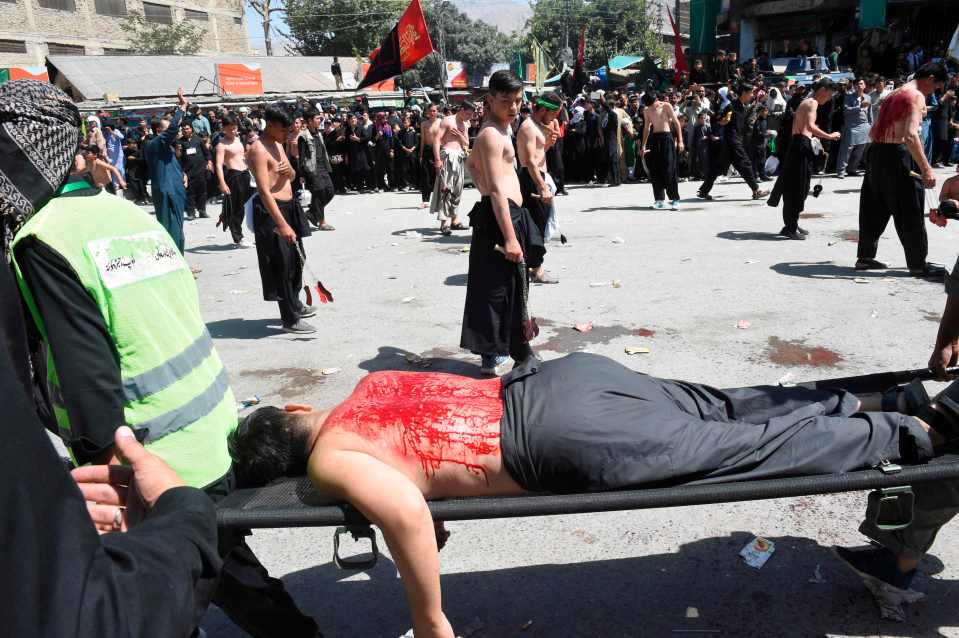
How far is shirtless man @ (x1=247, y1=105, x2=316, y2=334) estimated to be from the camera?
5.82m

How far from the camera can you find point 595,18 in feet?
267

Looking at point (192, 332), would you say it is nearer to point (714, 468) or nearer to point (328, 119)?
point (714, 468)

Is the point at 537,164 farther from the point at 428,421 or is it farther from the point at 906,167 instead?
the point at 428,421

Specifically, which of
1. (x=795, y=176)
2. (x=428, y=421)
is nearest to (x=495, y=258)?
(x=428, y=421)

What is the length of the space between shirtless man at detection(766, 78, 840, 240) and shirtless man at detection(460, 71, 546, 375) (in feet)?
15.4

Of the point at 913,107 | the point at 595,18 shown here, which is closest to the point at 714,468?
the point at 913,107

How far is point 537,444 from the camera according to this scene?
2.13m

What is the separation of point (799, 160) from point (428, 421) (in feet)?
24.1

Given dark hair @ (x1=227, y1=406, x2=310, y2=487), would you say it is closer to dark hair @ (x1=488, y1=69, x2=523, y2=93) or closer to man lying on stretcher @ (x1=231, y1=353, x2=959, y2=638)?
man lying on stretcher @ (x1=231, y1=353, x2=959, y2=638)

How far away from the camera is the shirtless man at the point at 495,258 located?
4.59 meters

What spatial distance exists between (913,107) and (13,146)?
6.85 metres

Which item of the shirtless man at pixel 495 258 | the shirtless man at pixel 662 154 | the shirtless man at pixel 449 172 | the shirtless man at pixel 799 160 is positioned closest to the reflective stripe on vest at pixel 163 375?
the shirtless man at pixel 495 258

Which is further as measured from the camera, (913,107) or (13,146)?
(913,107)

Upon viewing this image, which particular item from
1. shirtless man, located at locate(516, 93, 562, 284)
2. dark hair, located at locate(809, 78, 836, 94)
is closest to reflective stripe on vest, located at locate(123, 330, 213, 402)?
shirtless man, located at locate(516, 93, 562, 284)
